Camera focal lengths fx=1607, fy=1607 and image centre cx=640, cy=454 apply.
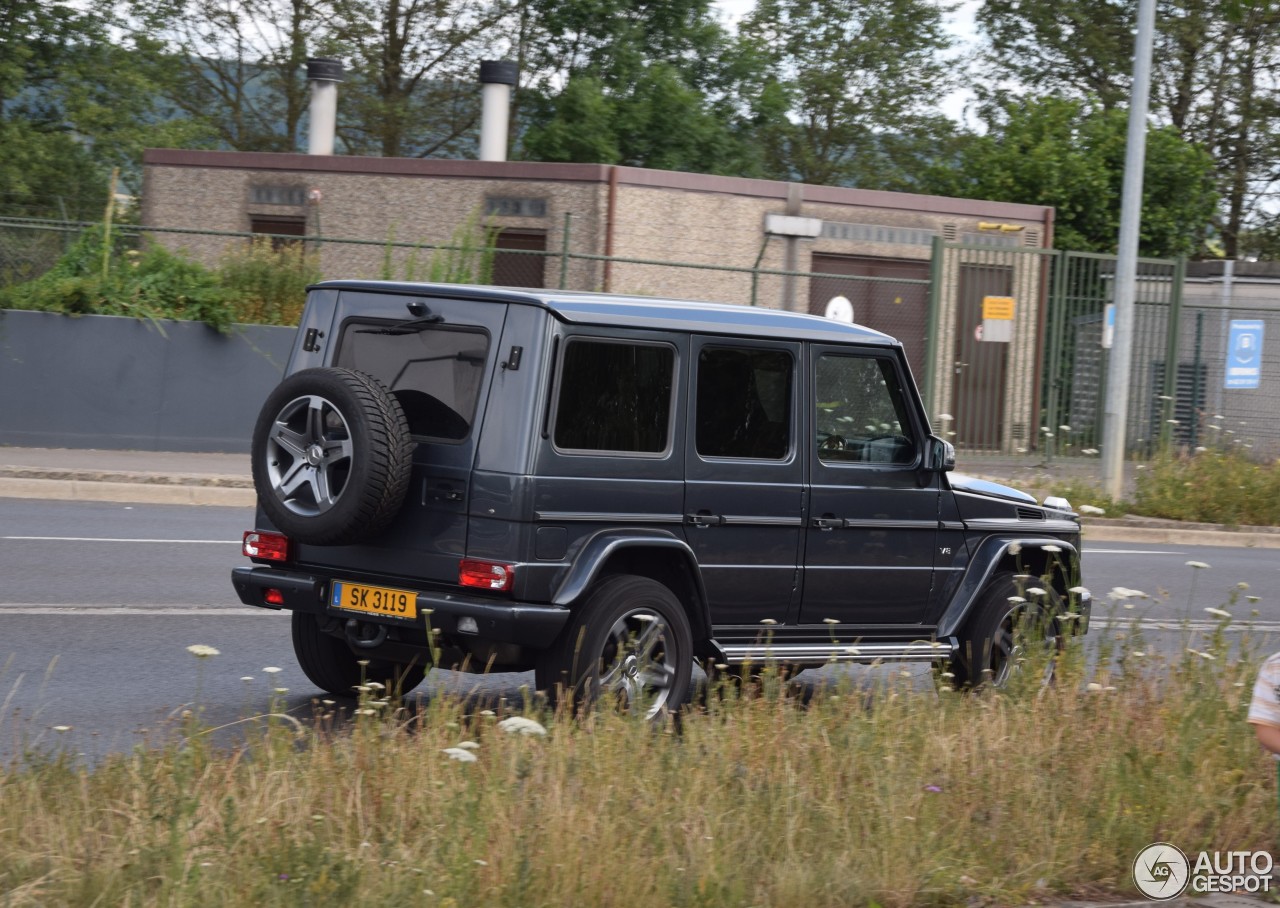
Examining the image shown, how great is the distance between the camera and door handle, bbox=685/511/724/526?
269 inches

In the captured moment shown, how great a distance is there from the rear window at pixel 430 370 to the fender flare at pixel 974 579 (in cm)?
269

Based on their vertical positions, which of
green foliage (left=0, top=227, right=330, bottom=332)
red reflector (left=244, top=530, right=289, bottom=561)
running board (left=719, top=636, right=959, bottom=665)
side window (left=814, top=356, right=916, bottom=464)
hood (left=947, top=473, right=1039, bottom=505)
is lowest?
running board (left=719, top=636, right=959, bottom=665)

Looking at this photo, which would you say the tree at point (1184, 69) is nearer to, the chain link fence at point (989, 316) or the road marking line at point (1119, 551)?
the chain link fence at point (989, 316)

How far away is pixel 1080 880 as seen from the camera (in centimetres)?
487

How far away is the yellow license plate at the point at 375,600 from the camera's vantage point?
6430 millimetres

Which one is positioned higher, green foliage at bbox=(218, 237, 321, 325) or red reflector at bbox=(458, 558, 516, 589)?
green foliage at bbox=(218, 237, 321, 325)

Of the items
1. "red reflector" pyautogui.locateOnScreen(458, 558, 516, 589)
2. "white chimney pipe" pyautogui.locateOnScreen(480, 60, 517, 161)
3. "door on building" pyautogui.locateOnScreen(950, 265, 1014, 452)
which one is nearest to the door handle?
"red reflector" pyautogui.locateOnScreen(458, 558, 516, 589)

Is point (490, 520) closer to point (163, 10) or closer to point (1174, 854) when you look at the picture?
point (1174, 854)

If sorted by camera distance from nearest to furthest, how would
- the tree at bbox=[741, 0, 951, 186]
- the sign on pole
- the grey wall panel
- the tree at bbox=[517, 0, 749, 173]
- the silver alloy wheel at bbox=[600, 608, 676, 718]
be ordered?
the silver alloy wheel at bbox=[600, 608, 676, 718]
the grey wall panel
the sign on pole
the tree at bbox=[517, 0, 749, 173]
the tree at bbox=[741, 0, 951, 186]

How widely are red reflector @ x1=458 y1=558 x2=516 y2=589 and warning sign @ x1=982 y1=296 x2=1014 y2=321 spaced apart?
1719cm

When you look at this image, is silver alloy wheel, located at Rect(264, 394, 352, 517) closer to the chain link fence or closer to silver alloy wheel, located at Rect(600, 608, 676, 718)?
silver alloy wheel, located at Rect(600, 608, 676, 718)

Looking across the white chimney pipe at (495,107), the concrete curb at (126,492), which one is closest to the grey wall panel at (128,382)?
the concrete curb at (126,492)

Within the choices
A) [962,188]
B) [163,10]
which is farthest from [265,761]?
[163,10]

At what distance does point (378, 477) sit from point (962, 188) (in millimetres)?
28796
